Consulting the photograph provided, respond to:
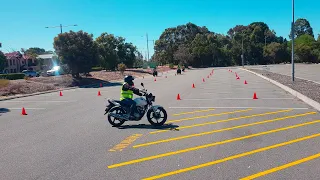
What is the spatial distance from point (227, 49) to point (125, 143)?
3915 inches

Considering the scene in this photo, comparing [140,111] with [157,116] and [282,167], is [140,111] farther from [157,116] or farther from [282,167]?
[282,167]

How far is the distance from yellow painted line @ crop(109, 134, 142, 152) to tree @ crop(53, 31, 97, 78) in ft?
87.8

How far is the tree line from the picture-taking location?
91.3 metres

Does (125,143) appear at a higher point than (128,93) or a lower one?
lower

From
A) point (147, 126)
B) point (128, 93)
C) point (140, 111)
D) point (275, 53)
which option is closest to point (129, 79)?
point (128, 93)

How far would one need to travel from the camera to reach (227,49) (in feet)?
339

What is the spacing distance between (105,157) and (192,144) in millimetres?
1935

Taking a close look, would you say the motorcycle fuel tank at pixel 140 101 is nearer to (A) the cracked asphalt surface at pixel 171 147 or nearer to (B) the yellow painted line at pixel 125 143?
(A) the cracked asphalt surface at pixel 171 147

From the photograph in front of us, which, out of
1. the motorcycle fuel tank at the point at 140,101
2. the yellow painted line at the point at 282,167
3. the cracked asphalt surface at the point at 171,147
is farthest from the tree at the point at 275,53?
the yellow painted line at the point at 282,167

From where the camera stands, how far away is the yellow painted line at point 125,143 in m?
6.92

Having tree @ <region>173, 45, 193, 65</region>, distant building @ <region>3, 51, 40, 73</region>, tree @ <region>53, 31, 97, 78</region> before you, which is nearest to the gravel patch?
tree @ <region>53, 31, 97, 78</region>

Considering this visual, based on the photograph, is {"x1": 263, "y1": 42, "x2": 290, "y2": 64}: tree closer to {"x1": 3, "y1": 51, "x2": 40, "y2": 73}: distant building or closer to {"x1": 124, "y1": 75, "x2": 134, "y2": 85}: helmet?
{"x1": 3, "y1": 51, "x2": 40, "y2": 73}: distant building

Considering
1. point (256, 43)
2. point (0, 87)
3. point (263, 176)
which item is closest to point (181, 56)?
point (256, 43)

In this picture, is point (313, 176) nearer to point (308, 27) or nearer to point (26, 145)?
point (26, 145)
